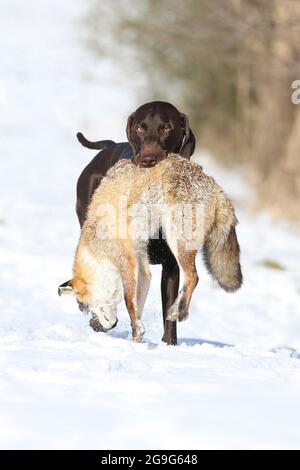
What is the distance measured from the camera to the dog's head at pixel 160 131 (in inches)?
266

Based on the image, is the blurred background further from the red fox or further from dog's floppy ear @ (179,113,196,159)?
the red fox

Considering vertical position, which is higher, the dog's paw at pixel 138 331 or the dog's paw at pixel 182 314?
the dog's paw at pixel 182 314

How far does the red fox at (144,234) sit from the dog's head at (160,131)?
0.38 meters

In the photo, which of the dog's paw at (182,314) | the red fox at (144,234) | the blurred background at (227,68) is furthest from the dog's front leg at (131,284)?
the blurred background at (227,68)

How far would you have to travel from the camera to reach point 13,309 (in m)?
9.05

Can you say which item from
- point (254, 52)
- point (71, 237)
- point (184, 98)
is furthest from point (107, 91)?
point (71, 237)

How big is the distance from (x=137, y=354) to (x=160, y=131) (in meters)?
1.63

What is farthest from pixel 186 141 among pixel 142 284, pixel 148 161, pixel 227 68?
pixel 227 68

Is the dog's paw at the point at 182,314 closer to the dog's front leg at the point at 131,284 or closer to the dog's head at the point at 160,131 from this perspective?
the dog's front leg at the point at 131,284

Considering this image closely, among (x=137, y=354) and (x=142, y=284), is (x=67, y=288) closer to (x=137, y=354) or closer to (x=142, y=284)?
(x=142, y=284)

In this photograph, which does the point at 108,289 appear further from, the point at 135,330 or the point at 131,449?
the point at 131,449

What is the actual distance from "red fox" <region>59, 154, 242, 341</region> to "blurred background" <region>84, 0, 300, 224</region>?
11.3 metres

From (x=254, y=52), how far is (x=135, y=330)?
15.7m

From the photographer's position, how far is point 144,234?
6.14 metres
